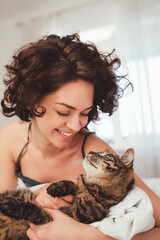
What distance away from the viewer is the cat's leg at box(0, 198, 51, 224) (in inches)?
29.2

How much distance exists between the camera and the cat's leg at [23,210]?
2.43 ft

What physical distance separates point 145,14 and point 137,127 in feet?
4.87

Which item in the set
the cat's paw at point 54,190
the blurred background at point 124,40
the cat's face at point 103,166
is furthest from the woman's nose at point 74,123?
the blurred background at point 124,40

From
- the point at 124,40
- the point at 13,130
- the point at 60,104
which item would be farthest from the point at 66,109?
the point at 124,40

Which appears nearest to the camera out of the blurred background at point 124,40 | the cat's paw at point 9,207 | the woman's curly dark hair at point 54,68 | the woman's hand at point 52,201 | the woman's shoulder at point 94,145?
the cat's paw at point 9,207

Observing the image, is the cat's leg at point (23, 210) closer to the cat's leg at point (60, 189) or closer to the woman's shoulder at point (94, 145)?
the cat's leg at point (60, 189)

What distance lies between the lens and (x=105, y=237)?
80cm

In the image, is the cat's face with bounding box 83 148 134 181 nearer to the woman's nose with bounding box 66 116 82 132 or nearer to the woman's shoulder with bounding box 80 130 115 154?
the woman's nose with bounding box 66 116 82 132

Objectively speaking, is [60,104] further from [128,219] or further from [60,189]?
[128,219]

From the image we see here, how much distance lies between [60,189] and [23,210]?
13cm

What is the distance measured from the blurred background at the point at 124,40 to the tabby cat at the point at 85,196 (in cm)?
219

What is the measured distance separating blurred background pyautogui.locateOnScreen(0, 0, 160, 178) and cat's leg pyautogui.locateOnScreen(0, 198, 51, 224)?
7.68ft

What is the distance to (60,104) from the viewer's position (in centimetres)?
93

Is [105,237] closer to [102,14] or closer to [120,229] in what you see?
[120,229]
